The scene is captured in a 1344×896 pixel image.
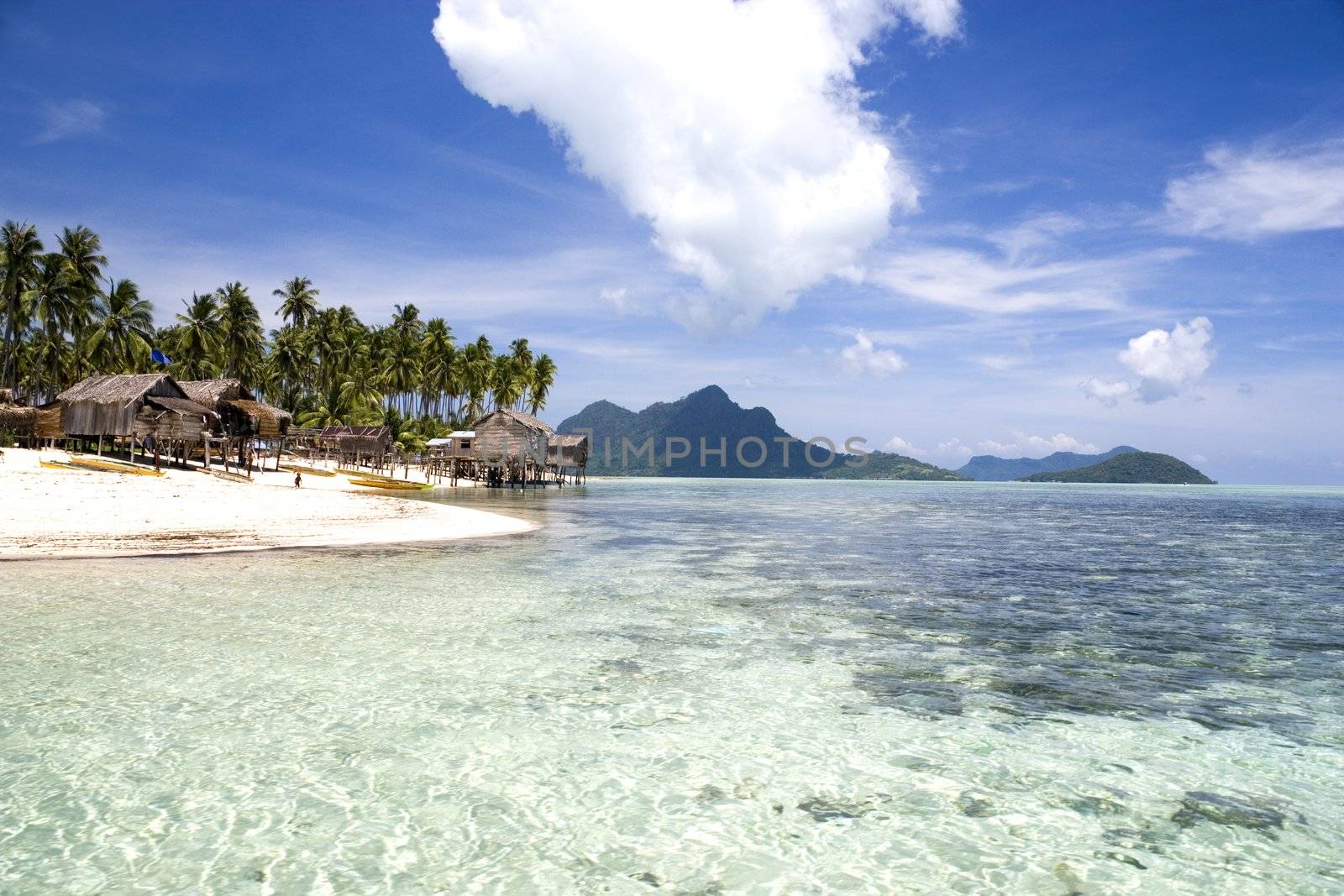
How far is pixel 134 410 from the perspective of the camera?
41.1m

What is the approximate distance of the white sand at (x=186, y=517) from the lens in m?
18.7

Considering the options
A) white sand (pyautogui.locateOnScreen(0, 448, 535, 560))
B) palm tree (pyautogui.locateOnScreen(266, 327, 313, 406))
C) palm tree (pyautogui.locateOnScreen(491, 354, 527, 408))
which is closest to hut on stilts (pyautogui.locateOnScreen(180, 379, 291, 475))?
white sand (pyautogui.locateOnScreen(0, 448, 535, 560))

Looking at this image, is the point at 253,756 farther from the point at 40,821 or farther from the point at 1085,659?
the point at 1085,659

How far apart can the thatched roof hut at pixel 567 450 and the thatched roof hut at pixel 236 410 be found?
2374 cm

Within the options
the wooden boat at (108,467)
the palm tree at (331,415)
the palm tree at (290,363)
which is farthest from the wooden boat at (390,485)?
the palm tree at (290,363)

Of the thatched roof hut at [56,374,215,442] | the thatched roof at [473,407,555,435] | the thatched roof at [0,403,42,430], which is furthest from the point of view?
the thatched roof at [473,407,555,435]

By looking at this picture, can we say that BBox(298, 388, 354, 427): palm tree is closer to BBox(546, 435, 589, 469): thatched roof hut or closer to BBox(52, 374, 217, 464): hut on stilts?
BBox(546, 435, 589, 469): thatched roof hut

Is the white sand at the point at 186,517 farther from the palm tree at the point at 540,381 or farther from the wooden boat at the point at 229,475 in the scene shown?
the palm tree at the point at 540,381

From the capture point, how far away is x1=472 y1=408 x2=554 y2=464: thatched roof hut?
61.3 meters

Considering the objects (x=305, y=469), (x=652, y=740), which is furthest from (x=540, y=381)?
(x=652, y=740)

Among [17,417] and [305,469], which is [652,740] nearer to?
[17,417]

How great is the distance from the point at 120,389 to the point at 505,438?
26.2 metres

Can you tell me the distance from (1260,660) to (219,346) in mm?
69651

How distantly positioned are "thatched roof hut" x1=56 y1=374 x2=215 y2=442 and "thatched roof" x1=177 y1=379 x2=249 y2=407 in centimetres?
273
